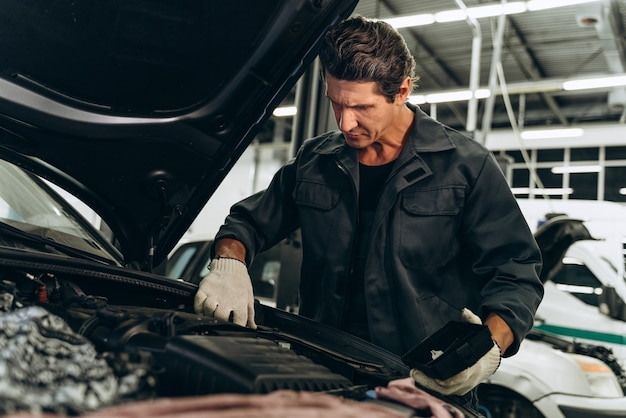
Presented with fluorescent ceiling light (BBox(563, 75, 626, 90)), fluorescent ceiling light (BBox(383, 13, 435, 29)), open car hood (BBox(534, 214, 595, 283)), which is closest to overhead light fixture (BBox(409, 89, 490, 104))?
fluorescent ceiling light (BBox(563, 75, 626, 90))

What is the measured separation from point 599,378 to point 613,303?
97cm

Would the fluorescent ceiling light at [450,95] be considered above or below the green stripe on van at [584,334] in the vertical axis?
above

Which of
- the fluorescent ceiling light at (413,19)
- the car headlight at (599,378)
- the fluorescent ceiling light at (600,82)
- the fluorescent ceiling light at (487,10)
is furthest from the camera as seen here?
the fluorescent ceiling light at (600,82)

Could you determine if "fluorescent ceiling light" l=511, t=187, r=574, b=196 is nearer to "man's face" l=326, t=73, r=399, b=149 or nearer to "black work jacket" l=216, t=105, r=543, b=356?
"black work jacket" l=216, t=105, r=543, b=356

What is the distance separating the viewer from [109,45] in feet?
4.76

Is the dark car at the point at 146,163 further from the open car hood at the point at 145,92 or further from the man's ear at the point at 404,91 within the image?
the man's ear at the point at 404,91

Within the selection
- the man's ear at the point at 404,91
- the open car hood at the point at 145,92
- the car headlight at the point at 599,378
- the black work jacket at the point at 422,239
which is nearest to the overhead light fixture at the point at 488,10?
the car headlight at the point at 599,378

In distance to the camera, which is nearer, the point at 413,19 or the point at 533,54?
the point at 413,19

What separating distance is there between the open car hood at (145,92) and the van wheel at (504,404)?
7.33ft

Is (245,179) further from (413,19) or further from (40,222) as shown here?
(40,222)

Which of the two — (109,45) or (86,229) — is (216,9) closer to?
(109,45)

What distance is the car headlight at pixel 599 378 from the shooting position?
3.17m

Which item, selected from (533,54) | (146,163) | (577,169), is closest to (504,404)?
(146,163)

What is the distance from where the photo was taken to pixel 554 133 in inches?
436
